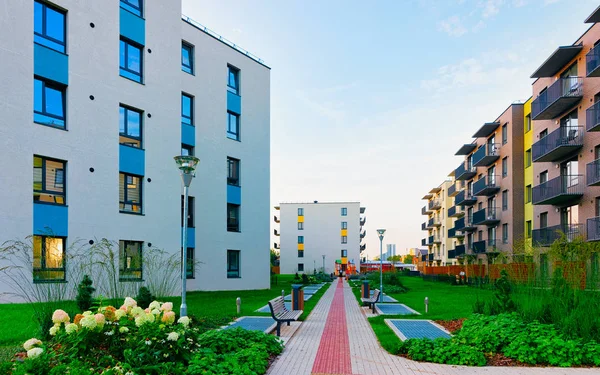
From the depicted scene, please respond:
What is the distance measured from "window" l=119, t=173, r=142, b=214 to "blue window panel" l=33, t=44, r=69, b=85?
15.7ft

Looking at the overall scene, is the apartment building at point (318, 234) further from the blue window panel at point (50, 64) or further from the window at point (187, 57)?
the blue window panel at point (50, 64)

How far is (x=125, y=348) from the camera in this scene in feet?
20.6

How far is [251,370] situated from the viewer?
705cm

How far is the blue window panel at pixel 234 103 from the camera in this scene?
30.4 meters

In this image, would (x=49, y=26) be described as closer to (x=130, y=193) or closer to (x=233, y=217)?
(x=130, y=193)

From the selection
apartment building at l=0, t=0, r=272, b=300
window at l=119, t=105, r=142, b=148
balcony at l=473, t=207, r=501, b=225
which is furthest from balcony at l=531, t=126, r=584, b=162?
window at l=119, t=105, r=142, b=148

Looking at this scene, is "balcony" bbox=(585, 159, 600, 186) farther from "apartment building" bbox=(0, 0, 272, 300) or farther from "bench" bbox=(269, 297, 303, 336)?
"apartment building" bbox=(0, 0, 272, 300)

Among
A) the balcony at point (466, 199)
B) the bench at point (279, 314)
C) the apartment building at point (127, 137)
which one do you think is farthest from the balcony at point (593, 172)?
the balcony at point (466, 199)

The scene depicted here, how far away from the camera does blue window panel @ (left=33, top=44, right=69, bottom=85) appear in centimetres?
1830

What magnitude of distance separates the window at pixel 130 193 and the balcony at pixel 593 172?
21.4 meters

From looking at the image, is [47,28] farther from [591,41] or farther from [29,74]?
[591,41]

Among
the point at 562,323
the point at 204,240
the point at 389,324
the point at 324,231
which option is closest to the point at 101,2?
the point at 204,240

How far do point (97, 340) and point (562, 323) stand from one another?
7818mm

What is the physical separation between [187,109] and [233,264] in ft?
32.2
